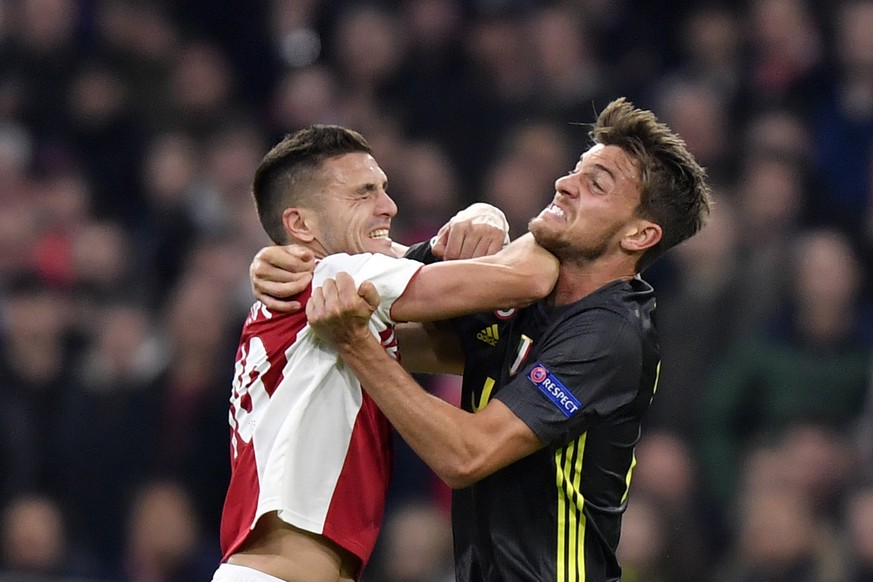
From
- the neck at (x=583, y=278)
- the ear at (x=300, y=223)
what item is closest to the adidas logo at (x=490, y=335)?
the neck at (x=583, y=278)

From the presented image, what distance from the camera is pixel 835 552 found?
19.5 feet

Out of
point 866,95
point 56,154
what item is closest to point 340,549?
point 866,95

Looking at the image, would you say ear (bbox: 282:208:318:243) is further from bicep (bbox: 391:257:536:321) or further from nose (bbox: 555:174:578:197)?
nose (bbox: 555:174:578:197)

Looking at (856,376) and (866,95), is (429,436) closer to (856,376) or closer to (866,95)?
(856,376)

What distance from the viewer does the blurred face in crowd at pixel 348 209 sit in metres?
3.80

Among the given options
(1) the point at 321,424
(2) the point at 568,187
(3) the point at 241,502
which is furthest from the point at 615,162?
(3) the point at 241,502

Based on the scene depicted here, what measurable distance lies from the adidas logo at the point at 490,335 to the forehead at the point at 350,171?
0.50m

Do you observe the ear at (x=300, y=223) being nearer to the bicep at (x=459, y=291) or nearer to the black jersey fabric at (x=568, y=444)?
the bicep at (x=459, y=291)

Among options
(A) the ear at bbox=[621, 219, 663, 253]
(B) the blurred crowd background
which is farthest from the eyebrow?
(B) the blurred crowd background

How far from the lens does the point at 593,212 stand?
12.3 ft

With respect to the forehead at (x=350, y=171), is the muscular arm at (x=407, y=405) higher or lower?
lower

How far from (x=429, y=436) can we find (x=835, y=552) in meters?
3.06

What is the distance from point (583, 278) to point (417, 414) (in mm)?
643

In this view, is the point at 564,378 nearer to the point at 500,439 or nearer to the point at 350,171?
the point at 500,439
